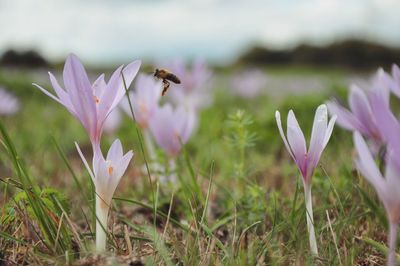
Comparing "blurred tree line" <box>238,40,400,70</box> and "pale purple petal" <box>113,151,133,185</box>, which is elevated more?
"pale purple petal" <box>113,151,133,185</box>

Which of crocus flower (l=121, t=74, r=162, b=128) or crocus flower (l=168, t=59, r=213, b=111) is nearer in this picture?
crocus flower (l=121, t=74, r=162, b=128)

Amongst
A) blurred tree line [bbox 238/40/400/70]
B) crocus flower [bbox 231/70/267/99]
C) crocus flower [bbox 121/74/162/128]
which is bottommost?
blurred tree line [bbox 238/40/400/70]

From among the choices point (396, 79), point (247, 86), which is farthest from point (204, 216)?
point (247, 86)

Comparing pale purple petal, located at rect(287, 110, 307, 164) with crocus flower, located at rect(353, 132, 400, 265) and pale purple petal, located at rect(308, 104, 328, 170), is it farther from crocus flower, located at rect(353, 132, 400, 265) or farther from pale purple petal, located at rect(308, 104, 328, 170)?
crocus flower, located at rect(353, 132, 400, 265)

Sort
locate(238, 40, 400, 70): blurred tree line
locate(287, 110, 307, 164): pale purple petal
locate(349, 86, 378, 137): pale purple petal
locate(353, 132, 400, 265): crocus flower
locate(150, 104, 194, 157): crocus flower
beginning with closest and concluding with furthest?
1. locate(353, 132, 400, 265): crocus flower
2. locate(287, 110, 307, 164): pale purple petal
3. locate(349, 86, 378, 137): pale purple petal
4. locate(150, 104, 194, 157): crocus flower
5. locate(238, 40, 400, 70): blurred tree line

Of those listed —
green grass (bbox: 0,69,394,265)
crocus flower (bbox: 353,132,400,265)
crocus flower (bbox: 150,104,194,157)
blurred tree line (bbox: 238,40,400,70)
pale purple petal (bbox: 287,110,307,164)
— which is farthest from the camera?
blurred tree line (bbox: 238,40,400,70)

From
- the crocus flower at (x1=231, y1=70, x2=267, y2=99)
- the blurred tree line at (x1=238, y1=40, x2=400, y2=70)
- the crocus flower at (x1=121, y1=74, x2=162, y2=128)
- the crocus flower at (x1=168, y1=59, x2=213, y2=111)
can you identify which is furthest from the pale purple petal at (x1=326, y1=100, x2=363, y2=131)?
the blurred tree line at (x1=238, y1=40, x2=400, y2=70)

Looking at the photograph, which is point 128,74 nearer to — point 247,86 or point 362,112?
point 362,112

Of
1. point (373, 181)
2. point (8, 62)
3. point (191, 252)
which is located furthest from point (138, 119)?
point (8, 62)
